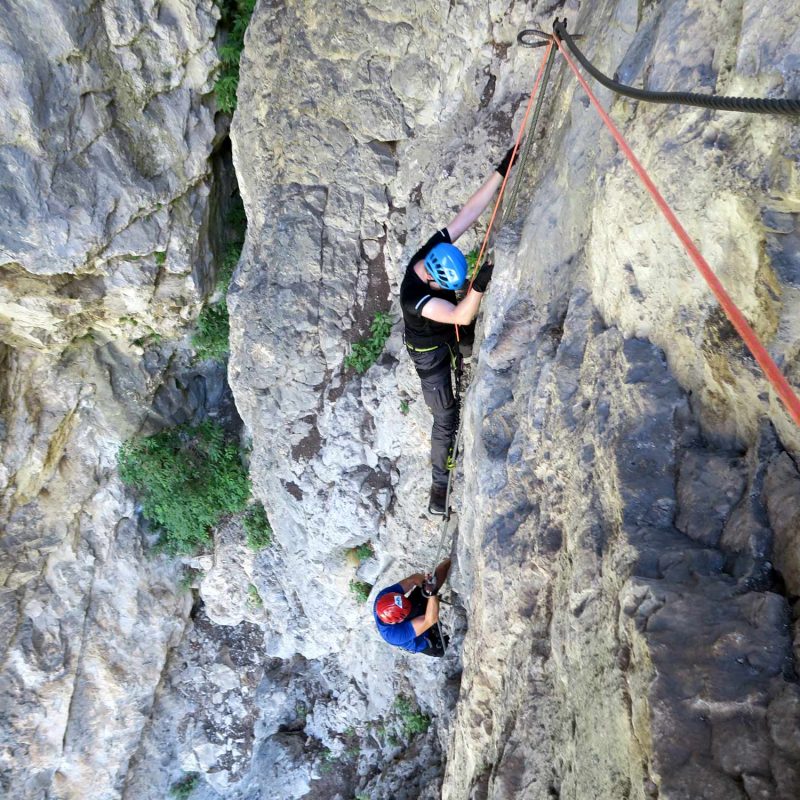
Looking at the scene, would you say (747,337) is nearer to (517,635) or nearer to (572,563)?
(572,563)

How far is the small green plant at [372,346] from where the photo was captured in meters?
7.00

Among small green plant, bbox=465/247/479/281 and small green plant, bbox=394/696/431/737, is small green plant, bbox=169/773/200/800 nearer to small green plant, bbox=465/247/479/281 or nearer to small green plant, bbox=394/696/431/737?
small green plant, bbox=394/696/431/737

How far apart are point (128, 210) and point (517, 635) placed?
6771mm

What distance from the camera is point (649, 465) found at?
112 inches

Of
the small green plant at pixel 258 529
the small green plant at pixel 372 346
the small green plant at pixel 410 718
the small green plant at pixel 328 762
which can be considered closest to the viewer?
the small green plant at pixel 372 346

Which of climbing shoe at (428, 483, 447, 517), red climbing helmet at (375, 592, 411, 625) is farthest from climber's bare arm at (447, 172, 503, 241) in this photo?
red climbing helmet at (375, 592, 411, 625)

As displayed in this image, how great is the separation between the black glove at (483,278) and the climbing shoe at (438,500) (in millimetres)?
2428

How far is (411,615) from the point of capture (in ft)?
20.3

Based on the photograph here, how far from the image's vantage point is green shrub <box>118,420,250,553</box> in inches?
364

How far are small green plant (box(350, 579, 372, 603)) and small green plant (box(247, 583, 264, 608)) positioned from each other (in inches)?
92.3

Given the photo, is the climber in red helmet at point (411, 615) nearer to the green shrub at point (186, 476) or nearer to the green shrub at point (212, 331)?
the green shrub at point (186, 476)

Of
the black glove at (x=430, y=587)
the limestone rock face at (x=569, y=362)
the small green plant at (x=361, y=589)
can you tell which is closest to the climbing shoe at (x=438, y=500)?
the limestone rock face at (x=569, y=362)

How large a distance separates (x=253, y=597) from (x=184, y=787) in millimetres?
3798

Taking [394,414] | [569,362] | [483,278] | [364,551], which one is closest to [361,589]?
[364,551]
